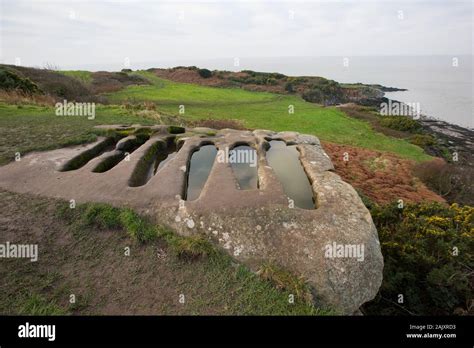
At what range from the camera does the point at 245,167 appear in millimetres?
9906

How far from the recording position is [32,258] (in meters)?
5.98

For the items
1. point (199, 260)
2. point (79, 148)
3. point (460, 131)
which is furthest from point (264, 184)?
point (460, 131)

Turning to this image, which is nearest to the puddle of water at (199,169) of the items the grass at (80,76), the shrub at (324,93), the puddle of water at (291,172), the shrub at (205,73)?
the puddle of water at (291,172)

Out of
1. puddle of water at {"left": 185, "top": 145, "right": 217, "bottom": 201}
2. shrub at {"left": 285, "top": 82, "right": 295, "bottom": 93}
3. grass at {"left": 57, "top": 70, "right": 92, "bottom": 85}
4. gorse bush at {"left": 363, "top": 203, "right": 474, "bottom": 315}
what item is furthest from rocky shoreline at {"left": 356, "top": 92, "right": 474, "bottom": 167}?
grass at {"left": 57, "top": 70, "right": 92, "bottom": 85}

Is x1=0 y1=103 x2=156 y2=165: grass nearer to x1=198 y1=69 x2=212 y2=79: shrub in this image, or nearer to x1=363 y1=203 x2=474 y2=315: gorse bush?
x1=363 y1=203 x2=474 y2=315: gorse bush

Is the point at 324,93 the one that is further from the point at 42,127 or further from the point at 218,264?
the point at 218,264

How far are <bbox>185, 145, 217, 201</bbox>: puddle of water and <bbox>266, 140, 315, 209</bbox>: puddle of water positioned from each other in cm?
220

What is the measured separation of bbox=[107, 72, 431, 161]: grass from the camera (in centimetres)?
2146

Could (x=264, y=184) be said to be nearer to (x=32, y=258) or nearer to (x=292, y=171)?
(x=292, y=171)

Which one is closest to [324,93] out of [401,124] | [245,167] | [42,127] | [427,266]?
[401,124]

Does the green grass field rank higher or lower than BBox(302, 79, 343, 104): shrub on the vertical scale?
lower

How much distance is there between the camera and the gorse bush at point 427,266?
7090 mm

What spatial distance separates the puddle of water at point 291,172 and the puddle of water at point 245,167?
2.18 ft

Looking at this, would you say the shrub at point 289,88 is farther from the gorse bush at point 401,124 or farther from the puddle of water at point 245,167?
the puddle of water at point 245,167
